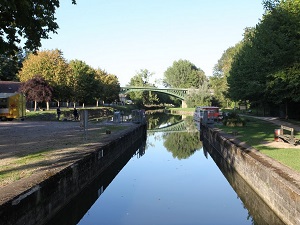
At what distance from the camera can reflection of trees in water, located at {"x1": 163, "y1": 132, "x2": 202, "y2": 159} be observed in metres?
26.7

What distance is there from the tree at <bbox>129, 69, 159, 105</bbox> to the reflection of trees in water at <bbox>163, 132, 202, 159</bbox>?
248 feet

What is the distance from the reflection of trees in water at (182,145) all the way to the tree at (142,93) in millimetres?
75740

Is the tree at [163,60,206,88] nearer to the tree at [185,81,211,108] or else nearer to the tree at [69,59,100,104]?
the tree at [185,81,211,108]

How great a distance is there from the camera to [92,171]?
50.9 feet

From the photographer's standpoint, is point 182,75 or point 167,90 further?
point 182,75

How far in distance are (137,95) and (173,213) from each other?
104185 millimetres

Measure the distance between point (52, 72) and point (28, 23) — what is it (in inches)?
1633

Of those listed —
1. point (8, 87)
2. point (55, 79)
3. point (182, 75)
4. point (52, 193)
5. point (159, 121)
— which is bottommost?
point (159, 121)

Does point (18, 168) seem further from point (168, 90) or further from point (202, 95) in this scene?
point (168, 90)

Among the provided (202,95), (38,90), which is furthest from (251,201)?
(202,95)

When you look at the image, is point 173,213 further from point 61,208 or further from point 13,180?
point 13,180

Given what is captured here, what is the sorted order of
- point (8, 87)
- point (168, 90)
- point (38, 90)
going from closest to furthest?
point (38, 90)
point (8, 87)
point (168, 90)

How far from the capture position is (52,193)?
Answer: 33.4 feet

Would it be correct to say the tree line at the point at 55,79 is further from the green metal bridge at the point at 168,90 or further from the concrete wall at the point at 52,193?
the green metal bridge at the point at 168,90
